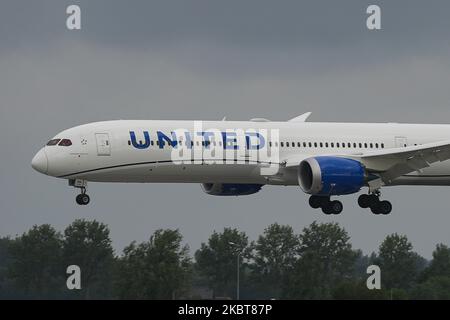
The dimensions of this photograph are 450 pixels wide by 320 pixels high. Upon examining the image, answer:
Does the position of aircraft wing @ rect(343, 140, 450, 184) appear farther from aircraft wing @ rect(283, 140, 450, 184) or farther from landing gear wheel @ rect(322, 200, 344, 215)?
landing gear wheel @ rect(322, 200, 344, 215)

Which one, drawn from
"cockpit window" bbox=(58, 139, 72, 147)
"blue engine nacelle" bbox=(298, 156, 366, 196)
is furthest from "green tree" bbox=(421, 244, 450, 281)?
"cockpit window" bbox=(58, 139, 72, 147)

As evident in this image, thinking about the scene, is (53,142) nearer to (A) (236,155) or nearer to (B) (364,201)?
(A) (236,155)

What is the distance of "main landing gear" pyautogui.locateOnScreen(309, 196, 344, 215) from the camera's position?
6606 cm

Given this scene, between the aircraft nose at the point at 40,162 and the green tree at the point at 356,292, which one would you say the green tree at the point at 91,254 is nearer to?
the aircraft nose at the point at 40,162

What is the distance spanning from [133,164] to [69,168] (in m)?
3.17

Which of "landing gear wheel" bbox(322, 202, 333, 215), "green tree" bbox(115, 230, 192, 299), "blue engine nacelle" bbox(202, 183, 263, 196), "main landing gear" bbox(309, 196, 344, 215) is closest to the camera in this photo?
"green tree" bbox(115, 230, 192, 299)

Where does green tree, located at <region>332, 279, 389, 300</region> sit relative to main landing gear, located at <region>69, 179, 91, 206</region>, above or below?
below

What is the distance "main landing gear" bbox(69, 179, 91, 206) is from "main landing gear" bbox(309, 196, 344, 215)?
A: 530 inches

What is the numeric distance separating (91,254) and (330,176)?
14.4m
